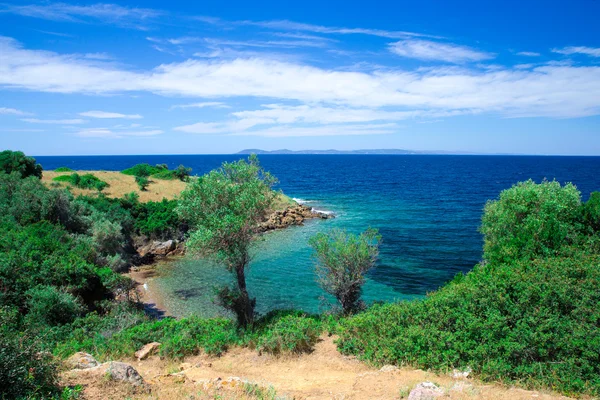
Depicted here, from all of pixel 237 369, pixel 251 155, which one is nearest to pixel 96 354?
pixel 237 369

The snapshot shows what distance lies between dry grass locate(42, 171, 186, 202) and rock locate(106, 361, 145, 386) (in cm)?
4513

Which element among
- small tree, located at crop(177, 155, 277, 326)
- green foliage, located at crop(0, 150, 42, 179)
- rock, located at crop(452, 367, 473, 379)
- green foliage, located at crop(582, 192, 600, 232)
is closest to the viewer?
rock, located at crop(452, 367, 473, 379)

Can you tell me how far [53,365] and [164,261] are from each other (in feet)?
100

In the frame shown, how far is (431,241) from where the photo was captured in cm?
4350

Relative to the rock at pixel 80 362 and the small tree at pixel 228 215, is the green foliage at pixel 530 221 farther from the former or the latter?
the rock at pixel 80 362

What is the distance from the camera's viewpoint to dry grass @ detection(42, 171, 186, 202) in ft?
171

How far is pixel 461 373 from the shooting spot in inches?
431

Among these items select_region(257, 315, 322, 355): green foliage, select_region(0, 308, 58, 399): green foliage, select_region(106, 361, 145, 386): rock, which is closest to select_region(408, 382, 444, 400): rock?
select_region(257, 315, 322, 355): green foliage

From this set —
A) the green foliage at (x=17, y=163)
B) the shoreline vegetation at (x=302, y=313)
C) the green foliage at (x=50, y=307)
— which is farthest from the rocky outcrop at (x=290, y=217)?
the green foliage at (x=50, y=307)

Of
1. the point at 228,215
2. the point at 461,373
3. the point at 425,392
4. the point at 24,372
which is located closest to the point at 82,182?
the point at 228,215

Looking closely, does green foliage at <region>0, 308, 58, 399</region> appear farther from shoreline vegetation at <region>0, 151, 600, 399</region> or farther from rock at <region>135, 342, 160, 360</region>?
rock at <region>135, 342, 160, 360</region>

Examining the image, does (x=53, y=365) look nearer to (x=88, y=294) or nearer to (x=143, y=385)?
(x=143, y=385)

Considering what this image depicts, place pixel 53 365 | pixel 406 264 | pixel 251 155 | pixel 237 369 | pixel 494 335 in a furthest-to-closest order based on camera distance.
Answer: pixel 406 264, pixel 251 155, pixel 237 369, pixel 494 335, pixel 53 365

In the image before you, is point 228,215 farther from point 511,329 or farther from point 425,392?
point 511,329
